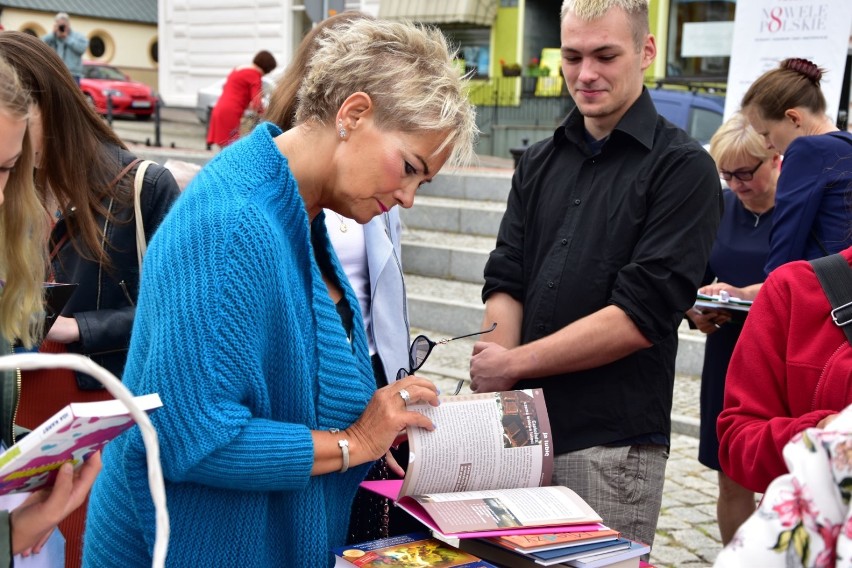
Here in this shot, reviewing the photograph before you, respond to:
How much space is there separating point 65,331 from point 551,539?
161 centimetres

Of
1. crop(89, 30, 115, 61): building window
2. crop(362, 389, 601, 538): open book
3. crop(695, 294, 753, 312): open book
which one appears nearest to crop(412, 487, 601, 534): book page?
crop(362, 389, 601, 538): open book

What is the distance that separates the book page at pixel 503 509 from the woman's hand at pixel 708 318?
1.97m

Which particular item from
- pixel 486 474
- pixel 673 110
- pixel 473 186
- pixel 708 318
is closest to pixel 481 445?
pixel 486 474

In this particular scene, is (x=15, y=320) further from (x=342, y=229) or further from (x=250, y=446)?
(x=342, y=229)

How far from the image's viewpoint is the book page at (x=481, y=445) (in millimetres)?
1872

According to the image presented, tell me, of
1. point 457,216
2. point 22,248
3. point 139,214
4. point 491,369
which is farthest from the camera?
point 457,216

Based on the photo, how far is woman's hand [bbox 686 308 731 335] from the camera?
12.2ft

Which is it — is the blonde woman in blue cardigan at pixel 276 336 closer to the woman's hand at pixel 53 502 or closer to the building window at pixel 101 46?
the woman's hand at pixel 53 502

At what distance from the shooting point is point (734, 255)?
4.07m

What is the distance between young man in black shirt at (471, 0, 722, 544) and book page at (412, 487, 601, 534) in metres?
0.66

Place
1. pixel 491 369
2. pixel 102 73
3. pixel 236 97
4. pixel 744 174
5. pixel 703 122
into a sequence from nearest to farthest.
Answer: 1. pixel 491 369
2. pixel 744 174
3. pixel 703 122
4. pixel 236 97
5. pixel 102 73

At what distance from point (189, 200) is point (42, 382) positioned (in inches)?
48.7

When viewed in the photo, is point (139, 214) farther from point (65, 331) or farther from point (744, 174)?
point (744, 174)

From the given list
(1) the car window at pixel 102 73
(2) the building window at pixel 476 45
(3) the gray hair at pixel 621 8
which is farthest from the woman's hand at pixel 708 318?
(1) the car window at pixel 102 73
